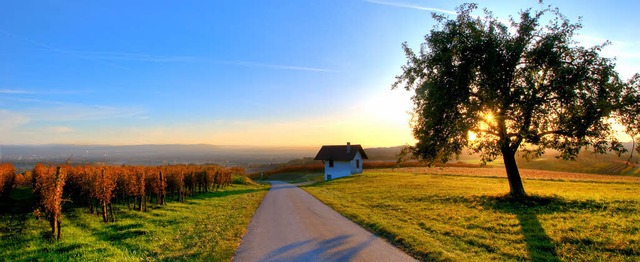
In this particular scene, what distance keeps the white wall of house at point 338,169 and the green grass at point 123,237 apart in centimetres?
4368

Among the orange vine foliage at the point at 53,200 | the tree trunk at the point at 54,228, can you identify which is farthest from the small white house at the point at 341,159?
the tree trunk at the point at 54,228

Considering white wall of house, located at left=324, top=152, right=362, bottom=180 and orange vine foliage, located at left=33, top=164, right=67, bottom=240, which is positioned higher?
orange vine foliage, located at left=33, top=164, right=67, bottom=240

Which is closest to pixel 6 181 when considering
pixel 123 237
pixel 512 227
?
pixel 123 237

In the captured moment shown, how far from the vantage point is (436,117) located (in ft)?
69.1

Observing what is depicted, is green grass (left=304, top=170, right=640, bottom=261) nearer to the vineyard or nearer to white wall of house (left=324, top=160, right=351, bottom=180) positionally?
the vineyard

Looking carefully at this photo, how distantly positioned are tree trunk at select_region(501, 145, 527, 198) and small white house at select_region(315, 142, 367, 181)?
135 feet

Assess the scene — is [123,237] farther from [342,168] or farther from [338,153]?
[338,153]

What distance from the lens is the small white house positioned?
2475 inches

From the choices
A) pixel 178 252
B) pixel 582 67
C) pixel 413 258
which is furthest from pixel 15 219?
pixel 582 67

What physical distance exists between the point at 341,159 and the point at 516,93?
45.8 metres

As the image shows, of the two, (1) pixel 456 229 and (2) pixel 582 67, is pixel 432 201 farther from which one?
(2) pixel 582 67

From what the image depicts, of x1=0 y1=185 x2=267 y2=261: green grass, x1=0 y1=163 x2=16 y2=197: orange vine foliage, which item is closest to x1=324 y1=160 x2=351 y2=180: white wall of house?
x1=0 y1=185 x2=267 y2=261: green grass

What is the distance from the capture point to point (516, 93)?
18.6m

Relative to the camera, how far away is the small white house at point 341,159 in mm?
62875
